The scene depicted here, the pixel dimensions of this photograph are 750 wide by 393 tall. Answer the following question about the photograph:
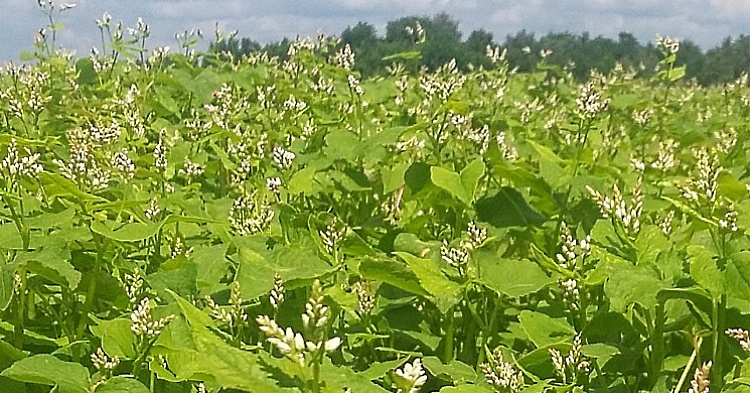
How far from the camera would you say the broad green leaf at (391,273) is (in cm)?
243

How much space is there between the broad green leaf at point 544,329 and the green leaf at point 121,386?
114 cm

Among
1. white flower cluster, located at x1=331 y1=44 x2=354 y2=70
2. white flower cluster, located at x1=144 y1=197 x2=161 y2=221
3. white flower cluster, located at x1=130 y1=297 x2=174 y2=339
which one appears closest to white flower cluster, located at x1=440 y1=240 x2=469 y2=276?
white flower cluster, located at x1=130 y1=297 x2=174 y2=339

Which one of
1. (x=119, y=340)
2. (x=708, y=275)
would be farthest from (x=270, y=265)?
(x=708, y=275)

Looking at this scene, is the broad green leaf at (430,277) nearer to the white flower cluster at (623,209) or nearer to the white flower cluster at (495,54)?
the white flower cluster at (623,209)

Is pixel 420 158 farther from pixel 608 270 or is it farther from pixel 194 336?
pixel 194 336

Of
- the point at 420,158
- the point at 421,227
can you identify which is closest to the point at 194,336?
the point at 421,227

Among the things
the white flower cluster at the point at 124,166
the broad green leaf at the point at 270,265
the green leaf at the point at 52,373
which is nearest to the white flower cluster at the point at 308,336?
the green leaf at the point at 52,373

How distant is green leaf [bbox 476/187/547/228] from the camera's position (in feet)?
11.3

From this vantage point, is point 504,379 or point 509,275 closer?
point 504,379

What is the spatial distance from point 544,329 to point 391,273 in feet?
1.59

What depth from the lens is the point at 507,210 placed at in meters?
3.49

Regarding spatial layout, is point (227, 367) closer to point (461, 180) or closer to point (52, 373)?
point (52, 373)

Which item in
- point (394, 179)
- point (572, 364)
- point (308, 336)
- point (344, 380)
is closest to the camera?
point (308, 336)

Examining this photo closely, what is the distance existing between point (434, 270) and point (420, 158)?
200 cm
